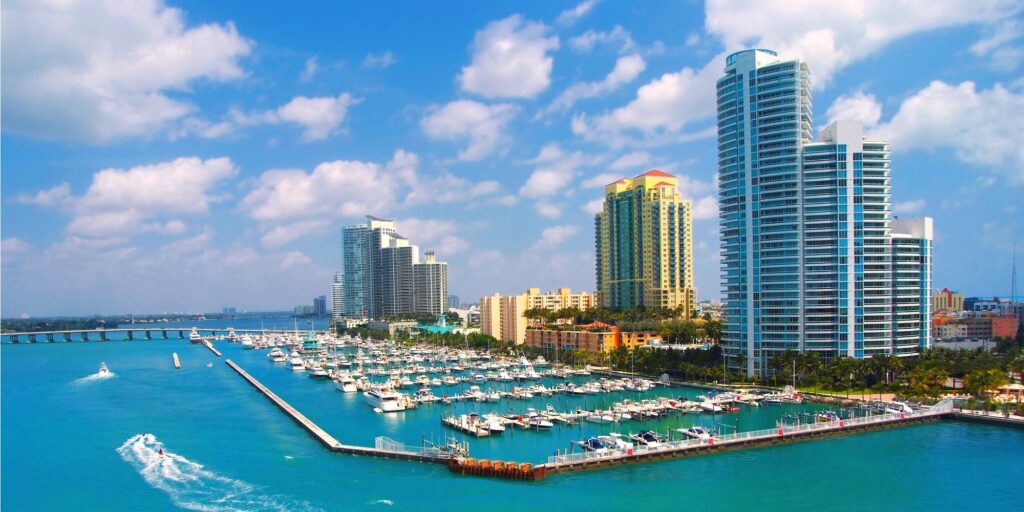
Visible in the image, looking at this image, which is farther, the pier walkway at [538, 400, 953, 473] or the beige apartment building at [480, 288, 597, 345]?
the beige apartment building at [480, 288, 597, 345]

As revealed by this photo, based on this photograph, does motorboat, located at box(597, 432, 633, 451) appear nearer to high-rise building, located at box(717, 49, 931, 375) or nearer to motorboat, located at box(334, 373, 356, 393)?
high-rise building, located at box(717, 49, 931, 375)

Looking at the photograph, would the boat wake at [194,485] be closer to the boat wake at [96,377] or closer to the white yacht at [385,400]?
the white yacht at [385,400]

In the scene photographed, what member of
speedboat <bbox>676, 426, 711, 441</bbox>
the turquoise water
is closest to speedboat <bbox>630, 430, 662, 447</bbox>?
the turquoise water

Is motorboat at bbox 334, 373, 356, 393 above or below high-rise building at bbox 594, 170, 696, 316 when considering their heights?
below

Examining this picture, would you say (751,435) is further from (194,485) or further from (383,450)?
(194,485)

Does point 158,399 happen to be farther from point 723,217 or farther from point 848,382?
point 848,382

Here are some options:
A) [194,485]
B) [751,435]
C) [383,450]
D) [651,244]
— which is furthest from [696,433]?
[651,244]
